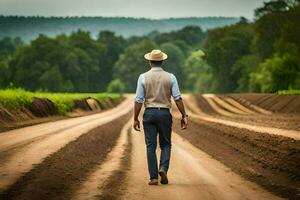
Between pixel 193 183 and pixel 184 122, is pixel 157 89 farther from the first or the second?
pixel 193 183

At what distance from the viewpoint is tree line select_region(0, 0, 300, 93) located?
81.6 m

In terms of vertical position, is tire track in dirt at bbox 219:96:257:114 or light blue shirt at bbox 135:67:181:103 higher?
light blue shirt at bbox 135:67:181:103

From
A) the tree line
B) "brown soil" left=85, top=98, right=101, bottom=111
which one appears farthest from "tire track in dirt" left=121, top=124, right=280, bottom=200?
the tree line

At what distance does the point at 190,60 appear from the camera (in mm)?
160375

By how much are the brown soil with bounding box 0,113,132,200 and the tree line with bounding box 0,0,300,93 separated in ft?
192

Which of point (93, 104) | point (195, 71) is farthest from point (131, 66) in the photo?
point (93, 104)

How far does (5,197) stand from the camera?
938cm

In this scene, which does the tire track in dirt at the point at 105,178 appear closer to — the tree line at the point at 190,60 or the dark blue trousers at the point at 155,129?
the dark blue trousers at the point at 155,129

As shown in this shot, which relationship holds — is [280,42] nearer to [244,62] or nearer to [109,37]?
[244,62]

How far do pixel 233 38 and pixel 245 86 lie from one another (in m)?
9.67

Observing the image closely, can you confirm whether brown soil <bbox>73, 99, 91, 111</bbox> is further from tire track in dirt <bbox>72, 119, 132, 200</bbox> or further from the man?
the man

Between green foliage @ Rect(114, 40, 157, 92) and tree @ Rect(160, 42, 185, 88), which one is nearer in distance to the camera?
green foliage @ Rect(114, 40, 157, 92)

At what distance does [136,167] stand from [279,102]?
41.9 metres

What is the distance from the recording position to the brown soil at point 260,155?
11891 mm
